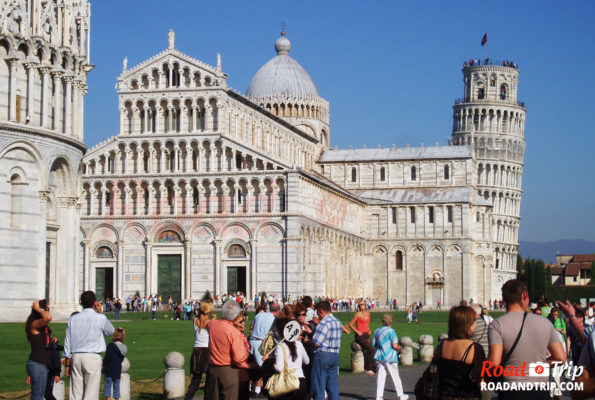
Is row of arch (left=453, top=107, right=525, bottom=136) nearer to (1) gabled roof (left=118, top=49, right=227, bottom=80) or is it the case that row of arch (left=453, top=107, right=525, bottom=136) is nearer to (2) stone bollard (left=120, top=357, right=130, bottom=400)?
(1) gabled roof (left=118, top=49, right=227, bottom=80)

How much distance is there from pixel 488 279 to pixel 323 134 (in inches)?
863

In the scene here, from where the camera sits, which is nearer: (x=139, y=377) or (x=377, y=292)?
(x=139, y=377)

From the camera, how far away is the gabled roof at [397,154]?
9788 centimetres

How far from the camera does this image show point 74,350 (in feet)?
50.8

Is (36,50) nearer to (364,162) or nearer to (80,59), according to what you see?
(80,59)

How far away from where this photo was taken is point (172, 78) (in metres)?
75.0

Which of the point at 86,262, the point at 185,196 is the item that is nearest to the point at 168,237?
the point at 185,196

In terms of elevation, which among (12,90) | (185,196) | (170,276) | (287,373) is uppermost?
(12,90)

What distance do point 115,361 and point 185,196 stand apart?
5742 centimetres

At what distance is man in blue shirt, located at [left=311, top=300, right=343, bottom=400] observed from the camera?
659 inches

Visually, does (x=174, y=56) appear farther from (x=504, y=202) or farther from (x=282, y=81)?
(x=504, y=202)

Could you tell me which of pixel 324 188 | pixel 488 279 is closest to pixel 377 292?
pixel 488 279

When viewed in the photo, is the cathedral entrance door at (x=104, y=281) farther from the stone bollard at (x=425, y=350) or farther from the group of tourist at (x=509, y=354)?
the group of tourist at (x=509, y=354)

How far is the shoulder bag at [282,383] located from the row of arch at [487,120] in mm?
110923
